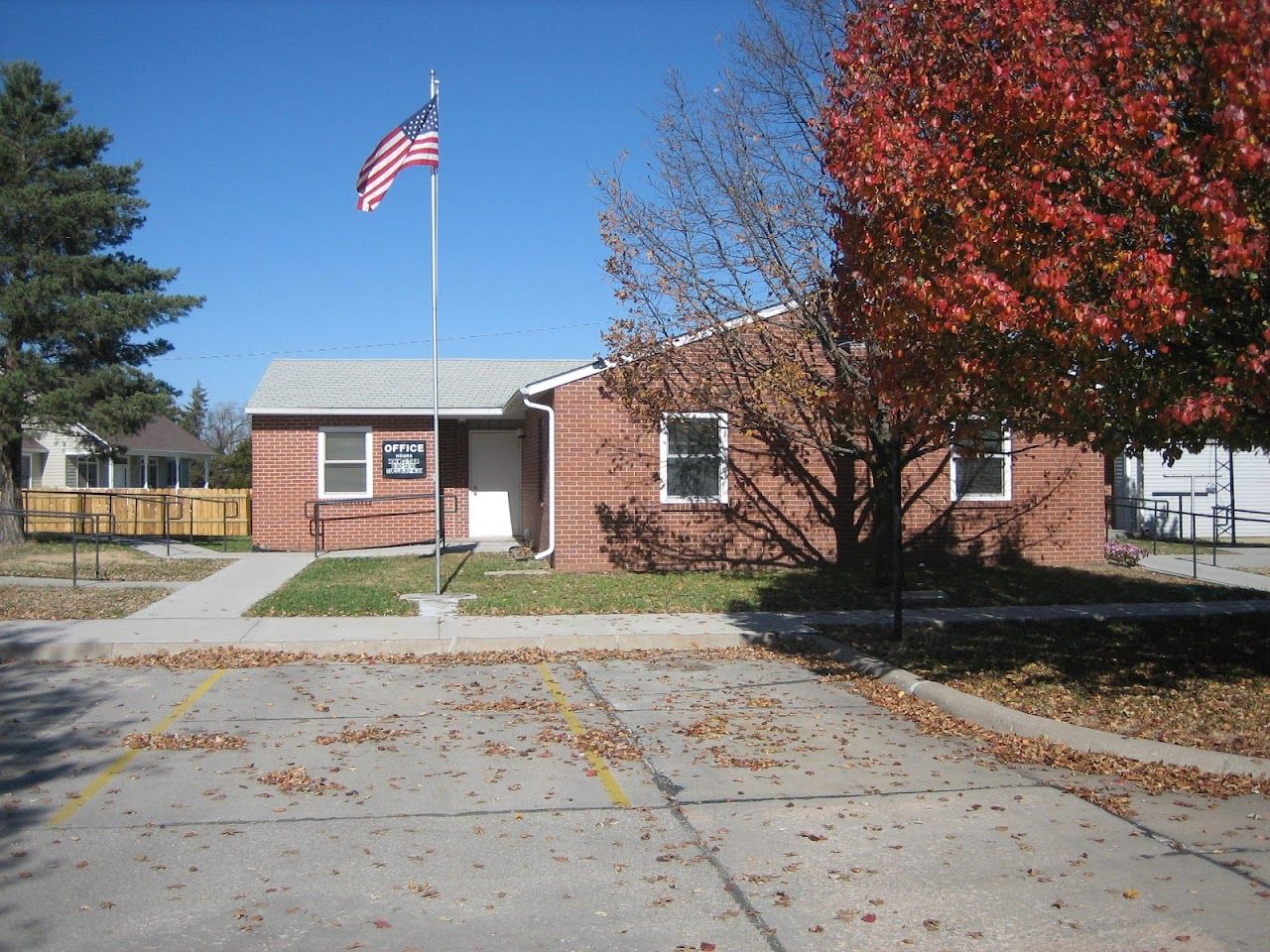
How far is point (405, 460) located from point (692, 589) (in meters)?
8.88

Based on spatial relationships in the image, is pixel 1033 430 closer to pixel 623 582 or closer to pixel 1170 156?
pixel 1170 156

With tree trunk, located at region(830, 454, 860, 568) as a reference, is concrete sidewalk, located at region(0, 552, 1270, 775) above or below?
below

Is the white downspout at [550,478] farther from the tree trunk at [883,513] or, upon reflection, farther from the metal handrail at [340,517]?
the metal handrail at [340,517]

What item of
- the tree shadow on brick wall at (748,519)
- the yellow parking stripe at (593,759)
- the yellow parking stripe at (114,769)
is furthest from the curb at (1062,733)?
the tree shadow on brick wall at (748,519)

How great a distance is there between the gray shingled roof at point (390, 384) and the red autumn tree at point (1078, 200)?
1487cm

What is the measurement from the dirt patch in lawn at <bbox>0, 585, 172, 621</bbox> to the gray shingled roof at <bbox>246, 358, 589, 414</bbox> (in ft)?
21.8

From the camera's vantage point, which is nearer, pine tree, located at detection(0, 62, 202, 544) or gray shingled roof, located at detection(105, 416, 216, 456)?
pine tree, located at detection(0, 62, 202, 544)

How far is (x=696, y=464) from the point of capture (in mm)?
17562

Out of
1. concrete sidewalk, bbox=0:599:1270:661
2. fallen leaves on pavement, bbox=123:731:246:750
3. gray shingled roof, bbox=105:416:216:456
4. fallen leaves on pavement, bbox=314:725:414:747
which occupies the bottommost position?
fallen leaves on pavement, bbox=314:725:414:747

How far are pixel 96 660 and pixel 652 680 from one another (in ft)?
18.2

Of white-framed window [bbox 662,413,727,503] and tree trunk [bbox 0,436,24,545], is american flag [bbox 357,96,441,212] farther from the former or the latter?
tree trunk [bbox 0,436,24,545]

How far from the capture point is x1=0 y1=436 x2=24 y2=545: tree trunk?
21.2 meters

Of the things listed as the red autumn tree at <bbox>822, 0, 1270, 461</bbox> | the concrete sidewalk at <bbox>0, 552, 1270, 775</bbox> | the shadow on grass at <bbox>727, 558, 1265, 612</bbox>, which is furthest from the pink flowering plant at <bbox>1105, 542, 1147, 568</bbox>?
the red autumn tree at <bbox>822, 0, 1270, 461</bbox>

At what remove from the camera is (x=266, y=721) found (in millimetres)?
8555
